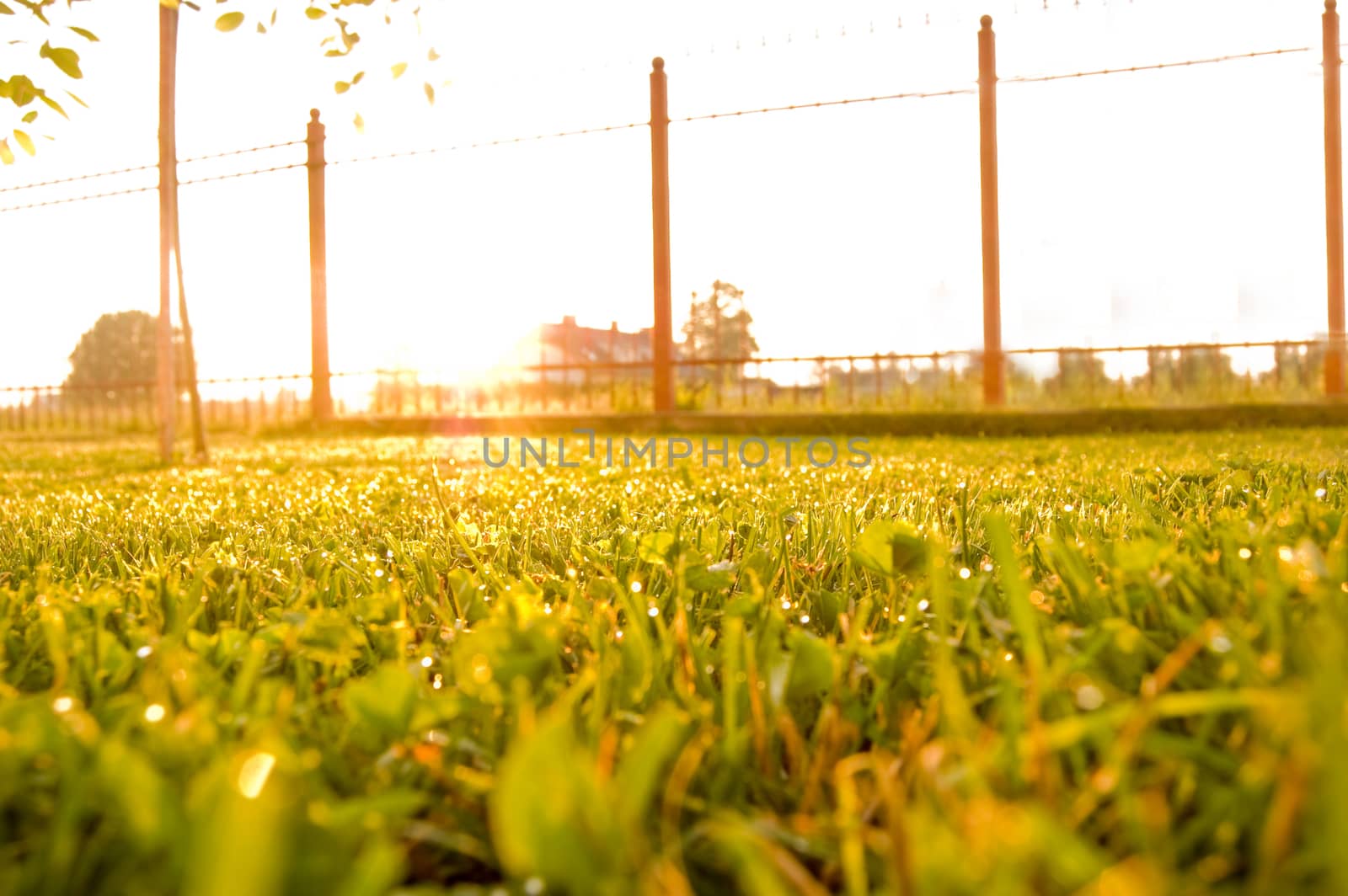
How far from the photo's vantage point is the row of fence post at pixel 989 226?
779 cm

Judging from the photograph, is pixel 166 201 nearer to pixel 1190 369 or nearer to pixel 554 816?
pixel 554 816

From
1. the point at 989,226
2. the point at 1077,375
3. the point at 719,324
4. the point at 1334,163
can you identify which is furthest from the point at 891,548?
the point at 1334,163

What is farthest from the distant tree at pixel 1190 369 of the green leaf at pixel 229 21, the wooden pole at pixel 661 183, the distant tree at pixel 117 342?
the distant tree at pixel 117 342

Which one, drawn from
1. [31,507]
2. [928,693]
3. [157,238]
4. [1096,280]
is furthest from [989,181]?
[928,693]

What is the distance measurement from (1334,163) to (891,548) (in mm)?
8863

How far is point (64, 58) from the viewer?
1.94m

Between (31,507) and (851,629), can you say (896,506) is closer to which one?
(851,629)

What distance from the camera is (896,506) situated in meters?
2.04

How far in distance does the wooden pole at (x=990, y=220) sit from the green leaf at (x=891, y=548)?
7518 millimetres

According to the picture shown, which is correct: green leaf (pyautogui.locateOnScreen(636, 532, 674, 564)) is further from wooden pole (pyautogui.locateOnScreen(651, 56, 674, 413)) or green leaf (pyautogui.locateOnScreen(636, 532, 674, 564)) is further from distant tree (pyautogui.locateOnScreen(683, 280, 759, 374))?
distant tree (pyautogui.locateOnScreen(683, 280, 759, 374))

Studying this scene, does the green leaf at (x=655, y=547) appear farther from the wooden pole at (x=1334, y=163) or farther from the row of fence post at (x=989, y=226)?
the wooden pole at (x=1334, y=163)

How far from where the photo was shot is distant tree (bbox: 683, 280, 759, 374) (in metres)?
9.42

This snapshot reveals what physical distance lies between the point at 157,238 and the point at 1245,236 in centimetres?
850

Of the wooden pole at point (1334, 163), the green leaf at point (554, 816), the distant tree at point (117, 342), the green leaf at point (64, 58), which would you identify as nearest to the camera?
the green leaf at point (554, 816)
